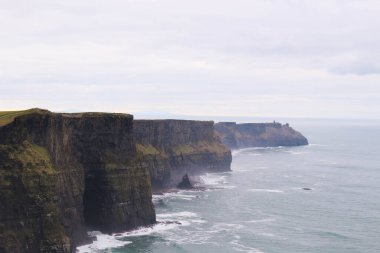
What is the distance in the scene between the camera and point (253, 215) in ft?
432

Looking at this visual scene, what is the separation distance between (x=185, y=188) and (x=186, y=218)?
44987 millimetres

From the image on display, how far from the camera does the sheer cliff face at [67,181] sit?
8181 centimetres

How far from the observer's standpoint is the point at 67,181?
9556cm

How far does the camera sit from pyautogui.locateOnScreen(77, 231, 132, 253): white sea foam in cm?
9504

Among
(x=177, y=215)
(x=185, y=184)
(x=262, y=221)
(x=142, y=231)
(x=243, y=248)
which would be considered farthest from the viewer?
(x=185, y=184)

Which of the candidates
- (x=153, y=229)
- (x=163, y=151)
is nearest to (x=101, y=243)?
(x=153, y=229)

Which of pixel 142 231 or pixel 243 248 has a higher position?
pixel 142 231

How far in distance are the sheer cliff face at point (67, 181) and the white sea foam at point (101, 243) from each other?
7.09ft

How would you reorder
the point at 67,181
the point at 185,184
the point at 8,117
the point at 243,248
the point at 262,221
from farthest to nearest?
the point at 185,184 → the point at 262,221 → the point at 243,248 → the point at 67,181 → the point at 8,117

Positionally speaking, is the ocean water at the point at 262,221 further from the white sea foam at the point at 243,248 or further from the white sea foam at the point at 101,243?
the white sea foam at the point at 101,243

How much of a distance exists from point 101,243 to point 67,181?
14354 mm

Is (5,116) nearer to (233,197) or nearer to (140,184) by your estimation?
(140,184)

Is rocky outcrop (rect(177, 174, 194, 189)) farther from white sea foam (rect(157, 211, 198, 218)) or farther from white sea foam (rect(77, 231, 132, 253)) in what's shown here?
white sea foam (rect(77, 231, 132, 253))

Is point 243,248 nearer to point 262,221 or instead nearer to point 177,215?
point 262,221
